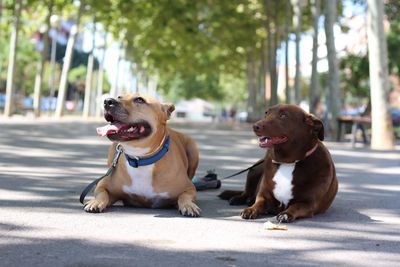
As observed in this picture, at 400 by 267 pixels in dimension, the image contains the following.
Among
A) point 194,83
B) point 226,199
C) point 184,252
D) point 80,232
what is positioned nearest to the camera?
point 184,252

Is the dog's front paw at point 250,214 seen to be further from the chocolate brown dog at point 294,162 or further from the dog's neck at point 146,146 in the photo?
the dog's neck at point 146,146

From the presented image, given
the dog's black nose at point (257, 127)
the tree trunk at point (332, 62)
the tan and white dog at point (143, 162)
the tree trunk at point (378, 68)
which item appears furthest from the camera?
the tree trunk at point (332, 62)

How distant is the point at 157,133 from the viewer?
578cm

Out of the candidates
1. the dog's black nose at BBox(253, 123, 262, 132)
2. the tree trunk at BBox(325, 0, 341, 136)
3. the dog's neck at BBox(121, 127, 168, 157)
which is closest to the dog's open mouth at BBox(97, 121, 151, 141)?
the dog's neck at BBox(121, 127, 168, 157)

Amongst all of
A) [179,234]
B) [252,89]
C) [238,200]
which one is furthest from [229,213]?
[252,89]

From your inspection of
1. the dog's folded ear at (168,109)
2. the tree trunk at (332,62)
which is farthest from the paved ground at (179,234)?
the tree trunk at (332,62)

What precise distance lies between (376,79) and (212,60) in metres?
44.7

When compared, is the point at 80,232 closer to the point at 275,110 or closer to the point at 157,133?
the point at 157,133

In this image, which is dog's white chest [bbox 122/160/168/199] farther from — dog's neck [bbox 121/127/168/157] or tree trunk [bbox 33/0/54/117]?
tree trunk [bbox 33/0/54/117]

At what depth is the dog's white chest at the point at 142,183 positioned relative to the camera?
19.1 ft

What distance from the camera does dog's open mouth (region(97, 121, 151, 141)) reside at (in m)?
5.42

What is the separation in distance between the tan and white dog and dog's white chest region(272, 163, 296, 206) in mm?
781

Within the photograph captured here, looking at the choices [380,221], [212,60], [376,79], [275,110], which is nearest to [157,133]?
[275,110]

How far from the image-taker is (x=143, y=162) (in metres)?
5.77
